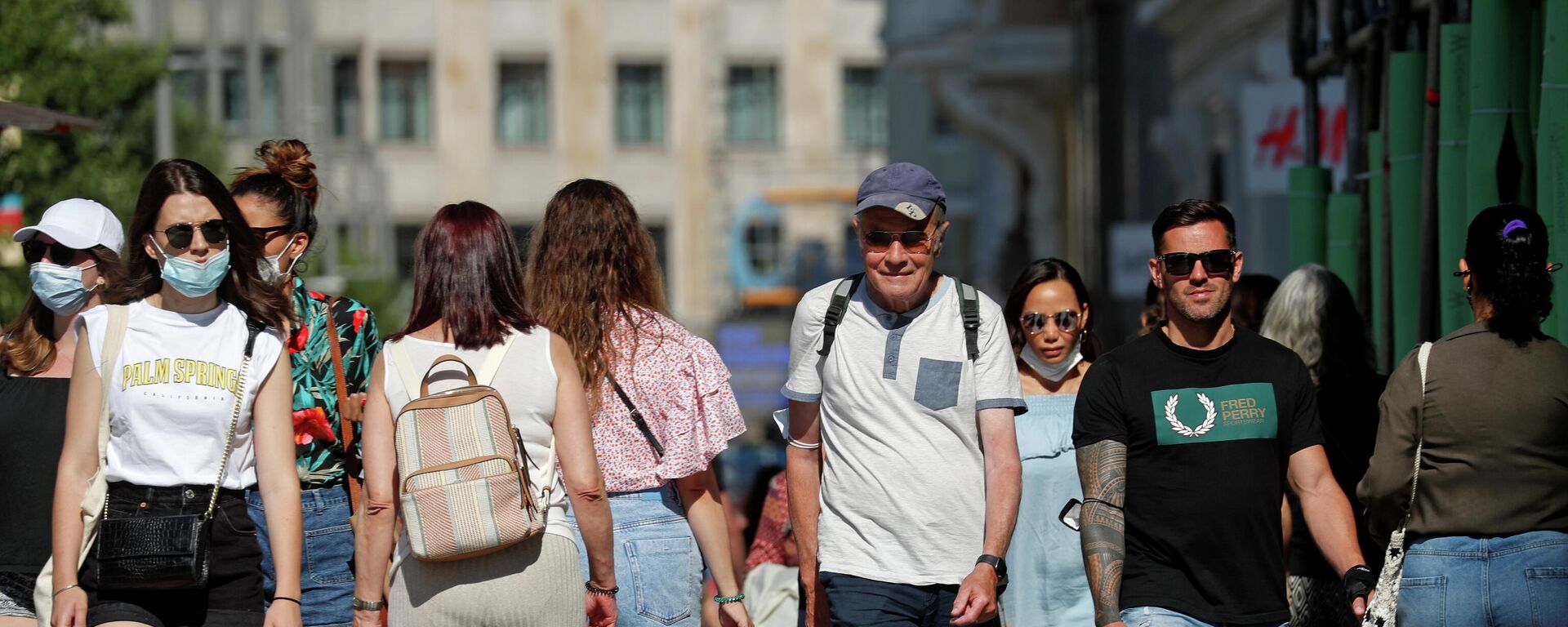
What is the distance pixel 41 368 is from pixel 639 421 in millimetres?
1750

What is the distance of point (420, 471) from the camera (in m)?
4.78

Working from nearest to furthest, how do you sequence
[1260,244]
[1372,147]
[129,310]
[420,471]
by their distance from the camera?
[420,471], [129,310], [1372,147], [1260,244]

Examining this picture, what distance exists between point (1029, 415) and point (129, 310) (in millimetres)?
2764

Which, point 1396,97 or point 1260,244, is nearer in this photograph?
point 1396,97

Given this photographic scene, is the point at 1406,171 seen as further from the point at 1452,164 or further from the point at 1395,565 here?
the point at 1395,565

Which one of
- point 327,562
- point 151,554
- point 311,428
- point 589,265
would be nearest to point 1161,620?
point 589,265

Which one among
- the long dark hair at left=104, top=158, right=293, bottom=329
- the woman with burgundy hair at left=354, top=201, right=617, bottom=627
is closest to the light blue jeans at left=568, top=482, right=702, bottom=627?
the woman with burgundy hair at left=354, top=201, right=617, bottom=627

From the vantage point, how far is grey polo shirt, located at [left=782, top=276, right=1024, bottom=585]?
17.6ft

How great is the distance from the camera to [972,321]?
5.42 metres

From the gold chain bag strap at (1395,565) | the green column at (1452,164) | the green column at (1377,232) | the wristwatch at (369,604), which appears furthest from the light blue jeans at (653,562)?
the green column at (1377,232)

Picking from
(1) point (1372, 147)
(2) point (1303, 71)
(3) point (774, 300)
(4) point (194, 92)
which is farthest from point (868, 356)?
(4) point (194, 92)

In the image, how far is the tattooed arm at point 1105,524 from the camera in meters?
5.11

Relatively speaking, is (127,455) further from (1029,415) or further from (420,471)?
(1029,415)

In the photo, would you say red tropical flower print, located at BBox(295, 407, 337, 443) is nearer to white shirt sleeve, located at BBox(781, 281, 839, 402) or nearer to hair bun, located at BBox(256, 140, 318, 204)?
hair bun, located at BBox(256, 140, 318, 204)
